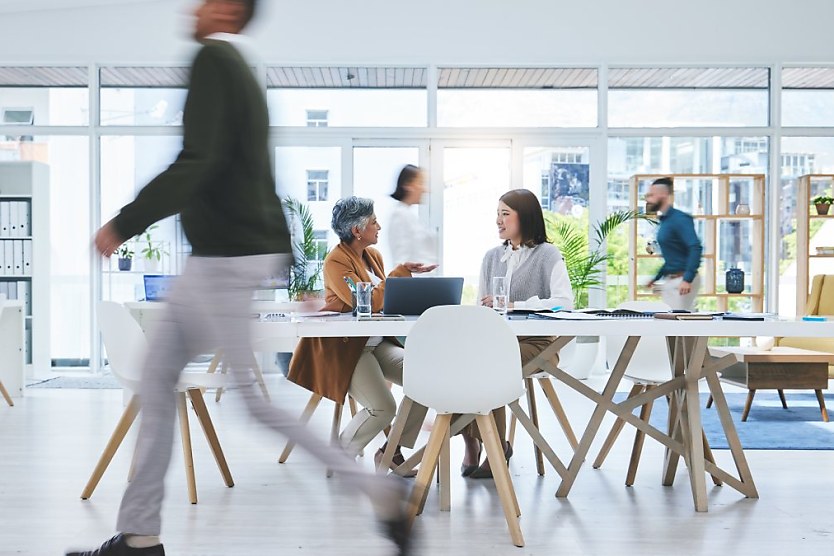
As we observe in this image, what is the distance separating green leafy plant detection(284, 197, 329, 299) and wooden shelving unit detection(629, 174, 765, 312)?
285 cm

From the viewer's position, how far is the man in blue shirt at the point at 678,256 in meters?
4.90

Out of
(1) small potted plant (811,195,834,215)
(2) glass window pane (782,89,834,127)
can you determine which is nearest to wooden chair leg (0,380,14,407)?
(1) small potted plant (811,195,834,215)

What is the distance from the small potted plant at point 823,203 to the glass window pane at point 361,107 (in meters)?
3.59

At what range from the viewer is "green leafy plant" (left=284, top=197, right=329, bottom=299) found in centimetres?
733

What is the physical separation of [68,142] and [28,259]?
1.19 metres

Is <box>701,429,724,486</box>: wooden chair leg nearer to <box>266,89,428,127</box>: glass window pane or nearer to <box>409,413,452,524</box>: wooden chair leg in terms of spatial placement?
<box>409,413,452,524</box>: wooden chair leg

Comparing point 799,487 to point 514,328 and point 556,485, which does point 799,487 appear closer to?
point 556,485

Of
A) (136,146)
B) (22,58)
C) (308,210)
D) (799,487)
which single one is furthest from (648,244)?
(22,58)

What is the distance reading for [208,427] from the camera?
320cm

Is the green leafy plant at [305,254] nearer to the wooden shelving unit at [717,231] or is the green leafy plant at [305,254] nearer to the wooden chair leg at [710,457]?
the wooden shelving unit at [717,231]

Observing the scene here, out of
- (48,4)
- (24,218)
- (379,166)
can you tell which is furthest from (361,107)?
(24,218)

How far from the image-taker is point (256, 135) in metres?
1.95

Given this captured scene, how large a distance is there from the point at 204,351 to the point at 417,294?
1346 millimetres

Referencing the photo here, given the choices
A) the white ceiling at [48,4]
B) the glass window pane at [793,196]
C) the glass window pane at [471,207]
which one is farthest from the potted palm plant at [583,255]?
the white ceiling at [48,4]
